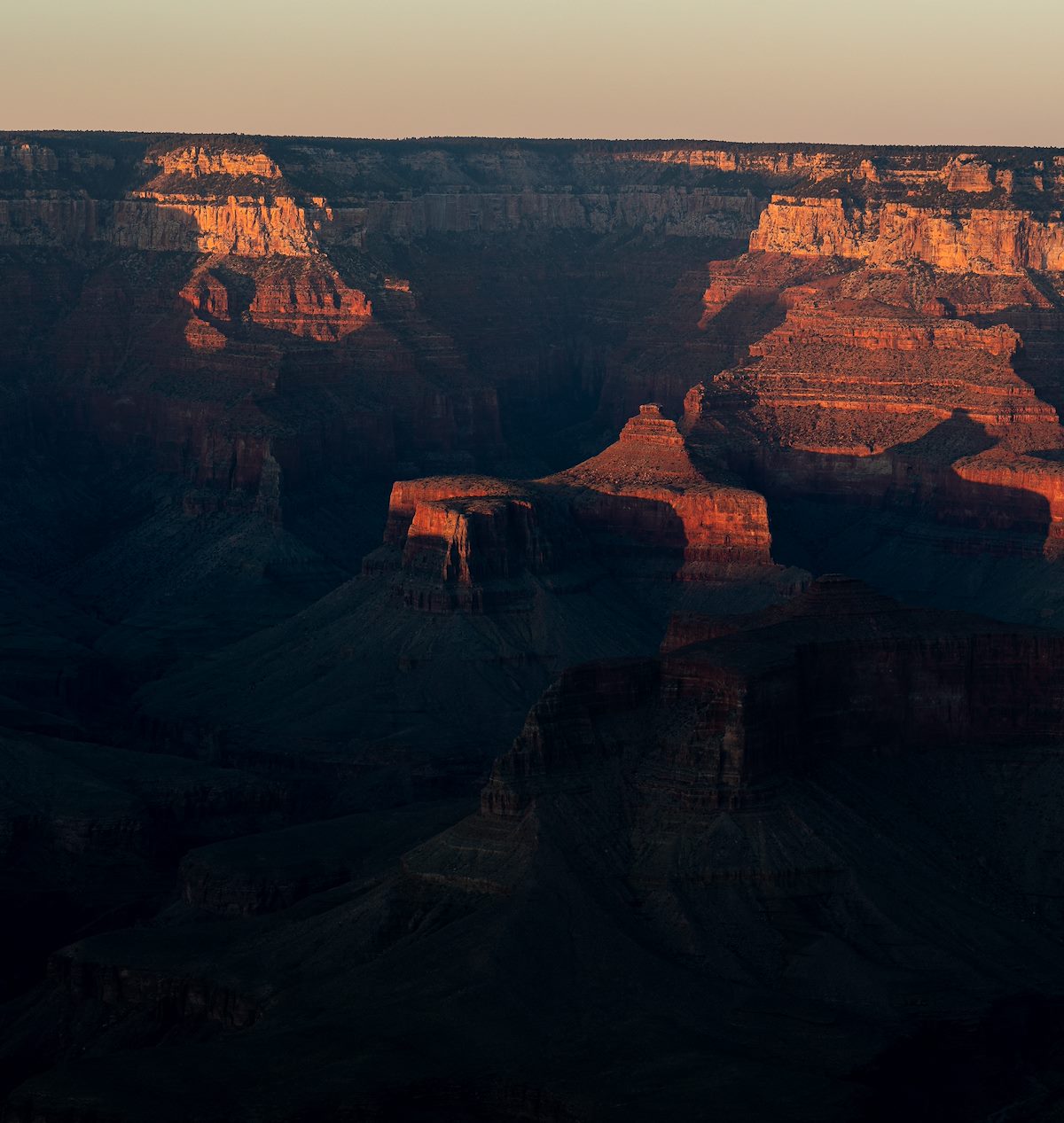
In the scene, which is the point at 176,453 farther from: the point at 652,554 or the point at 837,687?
the point at 837,687

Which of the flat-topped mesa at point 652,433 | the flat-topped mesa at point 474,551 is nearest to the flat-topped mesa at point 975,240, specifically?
the flat-topped mesa at point 652,433

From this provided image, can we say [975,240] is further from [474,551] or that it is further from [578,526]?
[474,551]

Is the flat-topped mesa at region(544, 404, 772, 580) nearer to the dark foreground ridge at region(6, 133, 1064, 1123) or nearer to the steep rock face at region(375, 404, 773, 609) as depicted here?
the steep rock face at region(375, 404, 773, 609)

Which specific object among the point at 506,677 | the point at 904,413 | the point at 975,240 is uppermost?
the point at 975,240

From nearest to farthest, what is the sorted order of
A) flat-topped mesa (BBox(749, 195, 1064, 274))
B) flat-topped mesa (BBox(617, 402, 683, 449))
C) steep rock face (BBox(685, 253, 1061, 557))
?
flat-topped mesa (BBox(617, 402, 683, 449))
steep rock face (BBox(685, 253, 1061, 557))
flat-topped mesa (BBox(749, 195, 1064, 274))

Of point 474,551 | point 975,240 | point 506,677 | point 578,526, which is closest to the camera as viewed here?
point 506,677

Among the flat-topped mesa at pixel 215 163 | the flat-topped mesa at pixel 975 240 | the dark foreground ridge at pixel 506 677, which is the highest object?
the flat-topped mesa at pixel 215 163

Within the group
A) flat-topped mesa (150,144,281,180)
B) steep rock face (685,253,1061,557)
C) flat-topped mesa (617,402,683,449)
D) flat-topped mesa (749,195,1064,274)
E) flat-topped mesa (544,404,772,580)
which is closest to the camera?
flat-topped mesa (544,404,772,580)

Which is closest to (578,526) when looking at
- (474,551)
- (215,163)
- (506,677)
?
(474,551)

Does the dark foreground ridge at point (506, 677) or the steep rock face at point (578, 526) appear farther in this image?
the steep rock face at point (578, 526)

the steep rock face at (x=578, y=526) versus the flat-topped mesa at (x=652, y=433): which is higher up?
the flat-topped mesa at (x=652, y=433)

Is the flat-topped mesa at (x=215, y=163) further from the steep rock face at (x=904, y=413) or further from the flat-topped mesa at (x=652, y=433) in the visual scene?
the flat-topped mesa at (x=652, y=433)

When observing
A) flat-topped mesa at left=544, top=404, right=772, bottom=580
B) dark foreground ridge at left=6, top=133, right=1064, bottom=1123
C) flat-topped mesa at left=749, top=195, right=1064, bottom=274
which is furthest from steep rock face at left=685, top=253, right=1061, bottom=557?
flat-topped mesa at left=544, top=404, right=772, bottom=580
